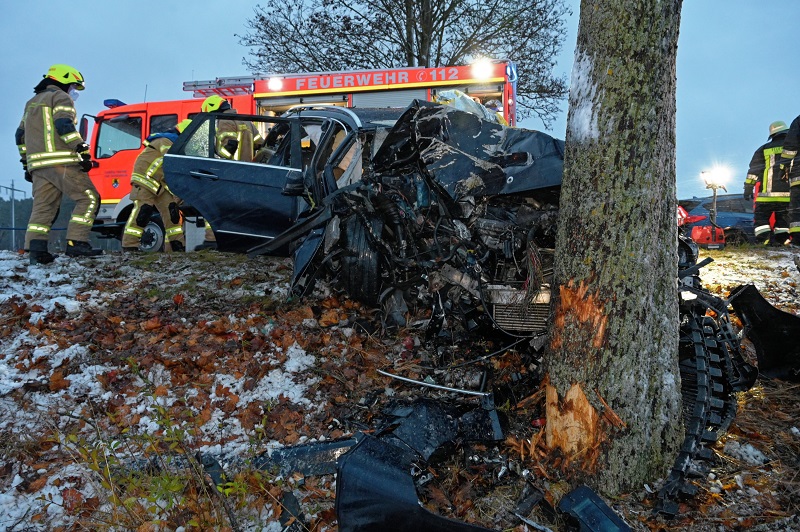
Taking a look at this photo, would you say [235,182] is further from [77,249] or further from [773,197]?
[773,197]

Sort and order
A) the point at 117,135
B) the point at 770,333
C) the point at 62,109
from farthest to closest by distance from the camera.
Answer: the point at 117,135, the point at 62,109, the point at 770,333

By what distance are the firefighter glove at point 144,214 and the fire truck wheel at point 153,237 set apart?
83 millimetres

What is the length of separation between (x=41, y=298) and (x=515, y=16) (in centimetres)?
1221

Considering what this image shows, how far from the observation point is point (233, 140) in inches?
244

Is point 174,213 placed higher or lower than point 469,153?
lower

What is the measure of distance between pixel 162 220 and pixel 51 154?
5.70 ft

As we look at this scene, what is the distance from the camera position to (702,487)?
8.23ft

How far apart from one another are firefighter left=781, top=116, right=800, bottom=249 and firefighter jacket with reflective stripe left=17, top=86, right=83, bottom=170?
8701 millimetres

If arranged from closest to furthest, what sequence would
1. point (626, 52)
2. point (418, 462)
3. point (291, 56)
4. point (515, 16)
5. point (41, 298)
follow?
point (626, 52) → point (418, 462) → point (41, 298) → point (515, 16) → point (291, 56)

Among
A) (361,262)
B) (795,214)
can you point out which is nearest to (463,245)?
(361,262)

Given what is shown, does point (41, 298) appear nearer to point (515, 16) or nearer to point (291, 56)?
point (291, 56)

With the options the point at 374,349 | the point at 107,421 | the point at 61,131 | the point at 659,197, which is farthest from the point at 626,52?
the point at 61,131

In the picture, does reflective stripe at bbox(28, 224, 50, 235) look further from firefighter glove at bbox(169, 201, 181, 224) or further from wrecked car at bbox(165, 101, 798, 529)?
wrecked car at bbox(165, 101, 798, 529)

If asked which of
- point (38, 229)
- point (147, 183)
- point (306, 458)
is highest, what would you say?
point (147, 183)
